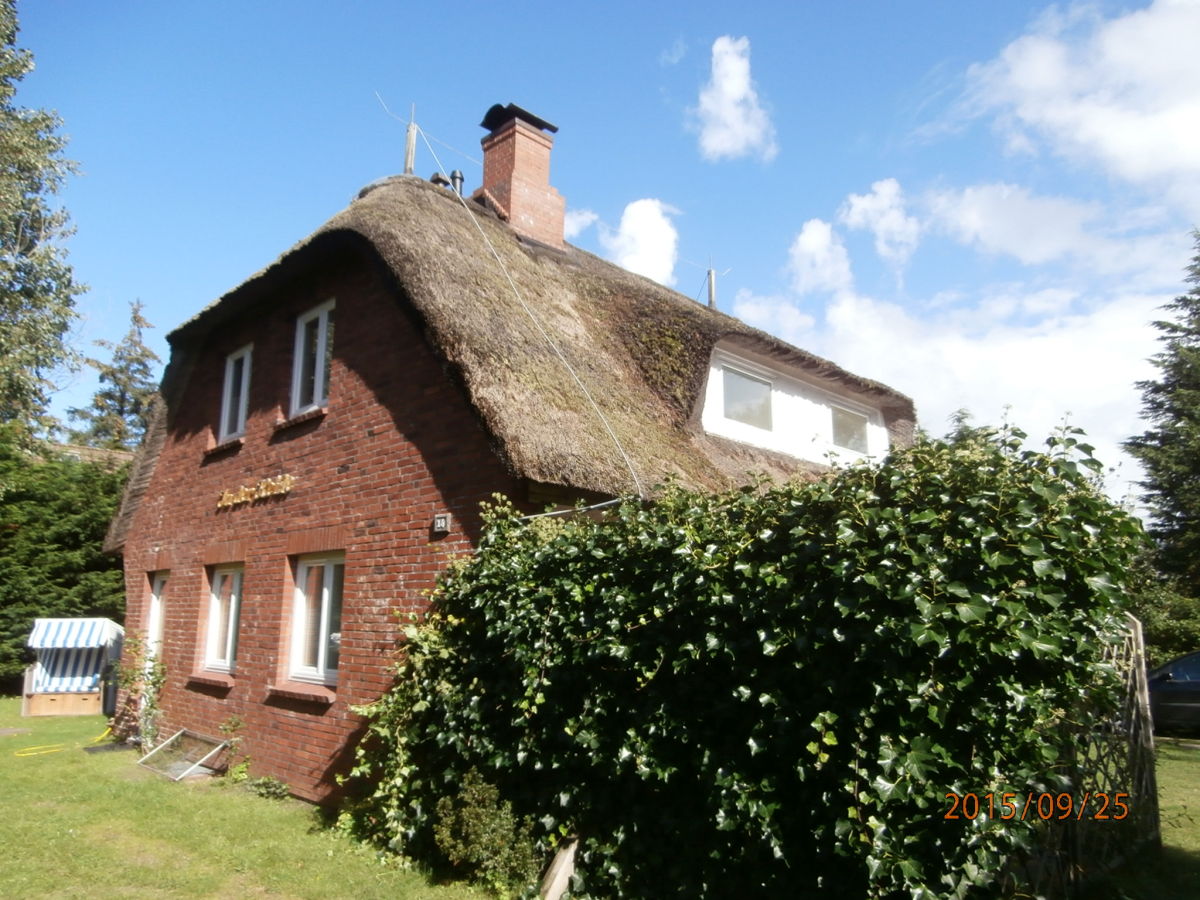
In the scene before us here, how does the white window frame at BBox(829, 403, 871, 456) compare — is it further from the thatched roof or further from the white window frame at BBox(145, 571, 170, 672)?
the white window frame at BBox(145, 571, 170, 672)

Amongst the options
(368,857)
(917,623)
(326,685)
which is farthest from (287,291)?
(917,623)

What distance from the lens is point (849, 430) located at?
45.9ft

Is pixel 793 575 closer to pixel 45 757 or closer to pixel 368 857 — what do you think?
pixel 368 857

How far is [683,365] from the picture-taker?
9664 mm

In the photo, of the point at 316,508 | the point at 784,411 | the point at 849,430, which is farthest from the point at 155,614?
the point at 849,430

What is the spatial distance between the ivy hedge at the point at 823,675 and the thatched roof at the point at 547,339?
181 centimetres

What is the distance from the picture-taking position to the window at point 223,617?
10570 mm

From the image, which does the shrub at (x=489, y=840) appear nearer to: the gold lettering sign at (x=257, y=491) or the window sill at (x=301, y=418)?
the window sill at (x=301, y=418)

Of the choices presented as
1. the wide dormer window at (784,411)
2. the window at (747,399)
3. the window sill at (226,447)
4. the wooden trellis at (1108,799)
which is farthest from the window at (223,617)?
the wooden trellis at (1108,799)

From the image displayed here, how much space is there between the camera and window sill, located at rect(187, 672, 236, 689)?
32.2 ft

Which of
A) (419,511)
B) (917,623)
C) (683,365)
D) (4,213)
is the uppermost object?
(4,213)

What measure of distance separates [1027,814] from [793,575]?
4.91 feet

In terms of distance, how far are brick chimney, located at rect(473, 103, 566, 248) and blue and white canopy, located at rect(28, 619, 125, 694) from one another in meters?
10.0
